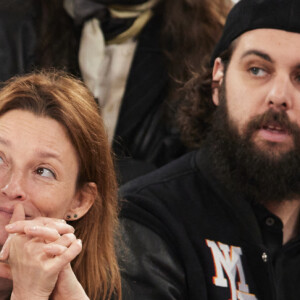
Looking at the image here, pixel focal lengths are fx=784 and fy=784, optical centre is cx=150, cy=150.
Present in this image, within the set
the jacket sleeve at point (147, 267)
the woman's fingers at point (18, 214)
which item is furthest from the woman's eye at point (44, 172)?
the jacket sleeve at point (147, 267)

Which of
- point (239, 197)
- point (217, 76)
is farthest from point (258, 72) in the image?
point (239, 197)

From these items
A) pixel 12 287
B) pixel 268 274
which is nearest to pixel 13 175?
pixel 12 287

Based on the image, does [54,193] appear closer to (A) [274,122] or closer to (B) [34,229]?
(B) [34,229]

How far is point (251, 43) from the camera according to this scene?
105 inches

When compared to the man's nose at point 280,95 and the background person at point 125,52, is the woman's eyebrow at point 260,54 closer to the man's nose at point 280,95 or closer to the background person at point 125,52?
the man's nose at point 280,95

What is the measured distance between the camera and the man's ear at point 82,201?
2174 millimetres

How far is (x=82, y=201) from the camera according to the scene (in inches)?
86.7

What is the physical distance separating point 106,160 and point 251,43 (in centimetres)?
74

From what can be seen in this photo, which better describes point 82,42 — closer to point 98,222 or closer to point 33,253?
point 98,222

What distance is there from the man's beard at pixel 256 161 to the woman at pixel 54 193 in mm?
Result: 544

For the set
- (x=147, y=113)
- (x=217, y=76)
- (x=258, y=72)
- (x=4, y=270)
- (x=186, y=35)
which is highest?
(x=186, y=35)

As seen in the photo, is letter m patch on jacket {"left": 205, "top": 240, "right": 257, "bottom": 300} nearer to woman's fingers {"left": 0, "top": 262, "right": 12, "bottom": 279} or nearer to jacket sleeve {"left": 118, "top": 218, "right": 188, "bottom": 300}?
jacket sleeve {"left": 118, "top": 218, "right": 188, "bottom": 300}

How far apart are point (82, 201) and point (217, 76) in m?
0.94

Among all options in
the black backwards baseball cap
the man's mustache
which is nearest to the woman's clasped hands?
the man's mustache
